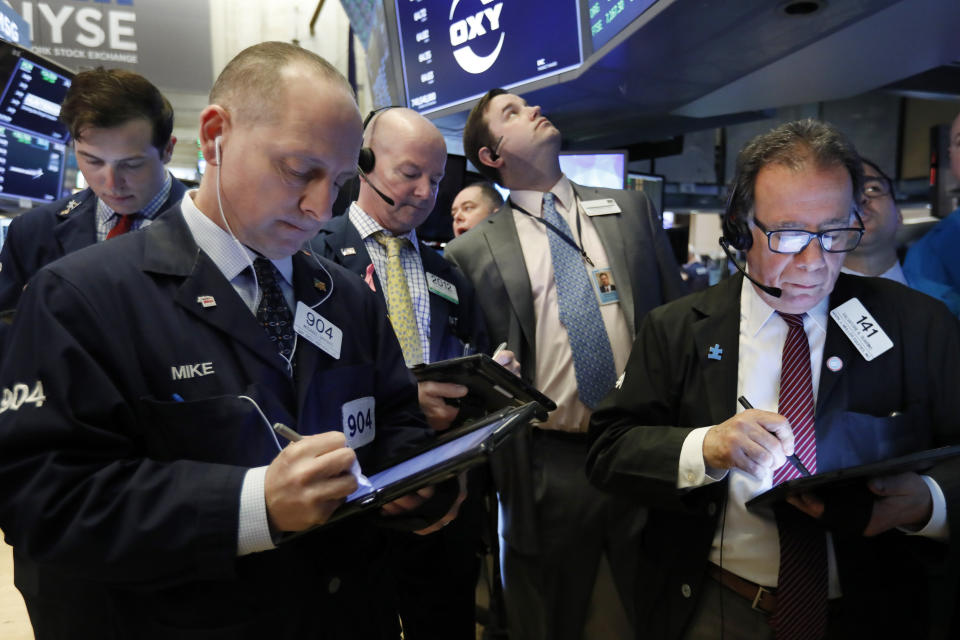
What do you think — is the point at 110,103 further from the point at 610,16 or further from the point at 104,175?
the point at 610,16

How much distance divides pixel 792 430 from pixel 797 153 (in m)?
0.63

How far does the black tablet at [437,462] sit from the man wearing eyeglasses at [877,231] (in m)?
1.85

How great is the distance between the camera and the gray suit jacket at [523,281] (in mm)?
2316

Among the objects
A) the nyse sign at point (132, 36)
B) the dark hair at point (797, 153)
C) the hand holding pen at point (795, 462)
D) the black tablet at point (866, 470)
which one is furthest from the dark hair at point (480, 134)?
the nyse sign at point (132, 36)

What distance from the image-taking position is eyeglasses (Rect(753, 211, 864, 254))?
1.44 m

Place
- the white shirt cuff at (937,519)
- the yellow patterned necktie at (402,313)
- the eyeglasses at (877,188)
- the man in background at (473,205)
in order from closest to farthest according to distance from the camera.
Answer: the white shirt cuff at (937,519) → the yellow patterned necktie at (402,313) → the eyeglasses at (877,188) → the man in background at (473,205)

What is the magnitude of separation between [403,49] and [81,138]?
12.1 ft

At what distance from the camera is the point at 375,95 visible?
6.79 m

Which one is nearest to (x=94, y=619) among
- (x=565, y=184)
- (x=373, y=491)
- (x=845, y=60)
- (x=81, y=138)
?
(x=373, y=491)

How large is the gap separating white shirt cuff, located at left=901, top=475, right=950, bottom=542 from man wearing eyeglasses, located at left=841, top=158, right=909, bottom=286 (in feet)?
4.05

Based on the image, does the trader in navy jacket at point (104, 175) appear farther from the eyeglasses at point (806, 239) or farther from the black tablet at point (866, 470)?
the black tablet at point (866, 470)

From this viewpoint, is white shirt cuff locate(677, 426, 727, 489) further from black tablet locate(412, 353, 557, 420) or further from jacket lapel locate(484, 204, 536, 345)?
jacket lapel locate(484, 204, 536, 345)

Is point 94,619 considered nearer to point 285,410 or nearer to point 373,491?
point 285,410

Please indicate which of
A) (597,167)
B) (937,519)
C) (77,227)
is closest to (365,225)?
(77,227)
